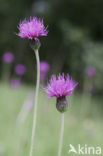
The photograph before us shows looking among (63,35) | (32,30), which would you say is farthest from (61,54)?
(32,30)

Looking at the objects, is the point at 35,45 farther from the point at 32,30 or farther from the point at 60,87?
the point at 60,87

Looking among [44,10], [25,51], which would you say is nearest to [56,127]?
[44,10]

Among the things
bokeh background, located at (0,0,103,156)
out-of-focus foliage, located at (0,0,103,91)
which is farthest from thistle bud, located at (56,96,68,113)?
out-of-focus foliage, located at (0,0,103,91)

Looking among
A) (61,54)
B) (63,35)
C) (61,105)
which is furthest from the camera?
(61,54)

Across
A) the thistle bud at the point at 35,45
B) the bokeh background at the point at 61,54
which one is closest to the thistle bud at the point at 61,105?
the thistle bud at the point at 35,45

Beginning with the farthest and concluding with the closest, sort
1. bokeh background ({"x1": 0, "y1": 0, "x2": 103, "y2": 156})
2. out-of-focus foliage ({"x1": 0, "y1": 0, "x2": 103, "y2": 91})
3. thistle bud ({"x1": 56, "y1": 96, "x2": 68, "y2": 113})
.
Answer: out-of-focus foliage ({"x1": 0, "y1": 0, "x2": 103, "y2": 91})
bokeh background ({"x1": 0, "y1": 0, "x2": 103, "y2": 156})
thistle bud ({"x1": 56, "y1": 96, "x2": 68, "y2": 113})

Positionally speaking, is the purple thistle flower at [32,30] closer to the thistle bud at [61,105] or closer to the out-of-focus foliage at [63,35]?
the thistle bud at [61,105]

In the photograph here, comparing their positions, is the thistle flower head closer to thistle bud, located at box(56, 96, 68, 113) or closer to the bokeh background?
thistle bud, located at box(56, 96, 68, 113)

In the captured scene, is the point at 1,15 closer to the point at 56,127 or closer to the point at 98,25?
the point at 98,25
